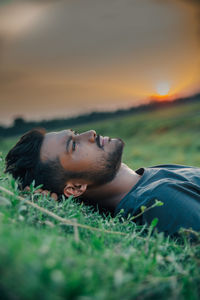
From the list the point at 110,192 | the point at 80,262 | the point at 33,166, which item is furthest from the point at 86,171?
the point at 80,262

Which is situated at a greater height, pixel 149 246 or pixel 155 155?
pixel 149 246

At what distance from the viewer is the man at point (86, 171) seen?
3049 millimetres

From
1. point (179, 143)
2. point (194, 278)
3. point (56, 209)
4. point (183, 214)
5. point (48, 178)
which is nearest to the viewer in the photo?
point (194, 278)

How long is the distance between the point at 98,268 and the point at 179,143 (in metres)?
15.2

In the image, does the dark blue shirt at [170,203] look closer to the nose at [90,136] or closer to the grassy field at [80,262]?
the grassy field at [80,262]

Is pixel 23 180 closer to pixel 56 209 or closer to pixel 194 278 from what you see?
pixel 56 209

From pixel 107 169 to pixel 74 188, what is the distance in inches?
15.1

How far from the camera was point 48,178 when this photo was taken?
10.1 feet

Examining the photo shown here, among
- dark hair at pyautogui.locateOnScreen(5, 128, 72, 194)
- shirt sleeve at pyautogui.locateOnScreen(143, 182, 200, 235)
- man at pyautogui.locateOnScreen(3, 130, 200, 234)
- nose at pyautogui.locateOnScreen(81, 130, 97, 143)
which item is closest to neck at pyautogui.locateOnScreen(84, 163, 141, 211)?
man at pyautogui.locateOnScreen(3, 130, 200, 234)

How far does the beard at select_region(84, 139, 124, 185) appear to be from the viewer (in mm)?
3092

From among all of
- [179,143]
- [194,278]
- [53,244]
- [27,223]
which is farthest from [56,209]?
[179,143]

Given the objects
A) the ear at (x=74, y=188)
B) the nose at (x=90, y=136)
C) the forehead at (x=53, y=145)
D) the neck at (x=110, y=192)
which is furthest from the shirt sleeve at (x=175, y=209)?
the forehead at (x=53, y=145)

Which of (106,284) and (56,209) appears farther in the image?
(56,209)

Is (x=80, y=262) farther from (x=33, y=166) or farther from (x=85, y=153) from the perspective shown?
(x=33, y=166)
